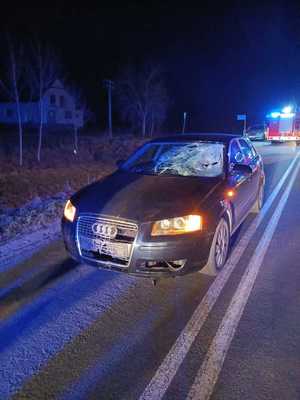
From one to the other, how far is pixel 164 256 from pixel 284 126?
26.8m

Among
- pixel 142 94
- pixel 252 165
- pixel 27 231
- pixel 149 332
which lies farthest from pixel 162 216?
pixel 142 94

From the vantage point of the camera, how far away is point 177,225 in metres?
3.71

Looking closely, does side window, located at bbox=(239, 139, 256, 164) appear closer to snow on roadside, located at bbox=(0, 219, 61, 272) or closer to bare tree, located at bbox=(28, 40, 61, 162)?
snow on roadside, located at bbox=(0, 219, 61, 272)

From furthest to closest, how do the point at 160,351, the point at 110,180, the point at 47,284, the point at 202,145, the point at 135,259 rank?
the point at 202,145 → the point at 110,180 → the point at 47,284 → the point at 135,259 → the point at 160,351

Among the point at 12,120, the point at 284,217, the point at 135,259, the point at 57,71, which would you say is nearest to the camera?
the point at 135,259

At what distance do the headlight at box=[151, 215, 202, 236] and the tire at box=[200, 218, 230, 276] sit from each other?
1.31 ft

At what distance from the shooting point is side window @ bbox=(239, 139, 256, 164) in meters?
6.17

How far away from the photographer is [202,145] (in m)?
5.37

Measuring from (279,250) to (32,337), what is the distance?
3.52m

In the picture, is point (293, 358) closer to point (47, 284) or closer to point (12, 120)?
point (47, 284)

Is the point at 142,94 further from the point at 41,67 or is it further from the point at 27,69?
the point at 27,69

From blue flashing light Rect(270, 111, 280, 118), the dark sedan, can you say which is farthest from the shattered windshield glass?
blue flashing light Rect(270, 111, 280, 118)

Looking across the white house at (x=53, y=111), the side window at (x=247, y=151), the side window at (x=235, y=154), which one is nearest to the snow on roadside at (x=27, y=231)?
A: the side window at (x=235, y=154)

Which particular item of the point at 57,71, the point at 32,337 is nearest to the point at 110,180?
the point at 32,337
